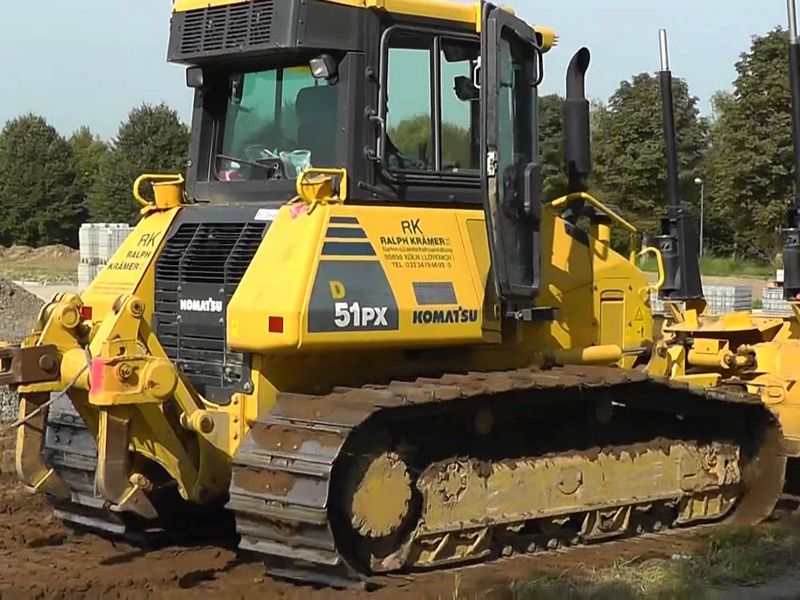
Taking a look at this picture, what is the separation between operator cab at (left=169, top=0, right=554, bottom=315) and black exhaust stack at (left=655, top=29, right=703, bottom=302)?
2571mm

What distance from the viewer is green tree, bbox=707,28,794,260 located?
51.9 m

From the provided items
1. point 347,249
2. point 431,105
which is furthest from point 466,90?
point 347,249

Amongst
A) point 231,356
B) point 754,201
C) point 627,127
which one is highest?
point 627,127

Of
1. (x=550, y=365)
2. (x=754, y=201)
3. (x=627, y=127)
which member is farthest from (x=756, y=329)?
(x=627, y=127)

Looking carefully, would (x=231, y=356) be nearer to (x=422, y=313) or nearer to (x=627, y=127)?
(x=422, y=313)

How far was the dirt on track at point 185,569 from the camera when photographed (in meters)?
7.13

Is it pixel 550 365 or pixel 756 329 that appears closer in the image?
pixel 550 365

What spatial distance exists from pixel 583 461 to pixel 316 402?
2.08m

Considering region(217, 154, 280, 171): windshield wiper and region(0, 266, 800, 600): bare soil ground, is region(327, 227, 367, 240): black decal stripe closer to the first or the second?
region(217, 154, 280, 171): windshield wiper

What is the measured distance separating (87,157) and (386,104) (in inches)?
3326

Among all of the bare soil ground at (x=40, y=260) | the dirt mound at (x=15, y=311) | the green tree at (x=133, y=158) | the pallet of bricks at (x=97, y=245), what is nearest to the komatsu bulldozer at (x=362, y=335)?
the dirt mound at (x=15, y=311)

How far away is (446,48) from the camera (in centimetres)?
812

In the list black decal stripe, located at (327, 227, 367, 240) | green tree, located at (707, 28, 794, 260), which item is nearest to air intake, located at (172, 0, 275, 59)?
black decal stripe, located at (327, 227, 367, 240)

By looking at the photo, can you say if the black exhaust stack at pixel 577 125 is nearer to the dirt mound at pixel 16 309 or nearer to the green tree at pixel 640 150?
the dirt mound at pixel 16 309
